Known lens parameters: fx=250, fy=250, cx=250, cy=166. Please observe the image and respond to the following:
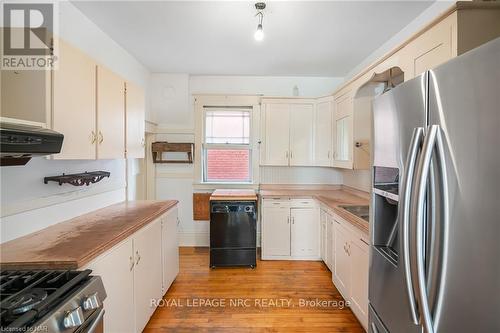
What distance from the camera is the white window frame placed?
391 cm

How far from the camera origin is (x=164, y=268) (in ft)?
8.09

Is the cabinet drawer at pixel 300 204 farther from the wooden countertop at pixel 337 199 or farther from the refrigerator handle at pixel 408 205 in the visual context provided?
the refrigerator handle at pixel 408 205

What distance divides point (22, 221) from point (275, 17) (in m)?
2.50

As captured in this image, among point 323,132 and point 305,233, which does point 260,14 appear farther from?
point 305,233

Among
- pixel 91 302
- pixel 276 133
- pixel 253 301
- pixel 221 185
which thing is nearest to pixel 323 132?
pixel 276 133

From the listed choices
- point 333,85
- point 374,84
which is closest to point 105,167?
point 374,84

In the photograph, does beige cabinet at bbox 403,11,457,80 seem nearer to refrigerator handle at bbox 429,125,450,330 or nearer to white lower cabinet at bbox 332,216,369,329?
refrigerator handle at bbox 429,125,450,330

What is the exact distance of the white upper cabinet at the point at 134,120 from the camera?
2.34 m

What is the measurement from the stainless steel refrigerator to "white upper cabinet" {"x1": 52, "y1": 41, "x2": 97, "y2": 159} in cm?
187

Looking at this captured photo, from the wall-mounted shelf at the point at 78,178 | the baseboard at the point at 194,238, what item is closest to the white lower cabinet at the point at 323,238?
the baseboard at the point at 194,238

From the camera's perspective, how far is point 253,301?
2.50 meters

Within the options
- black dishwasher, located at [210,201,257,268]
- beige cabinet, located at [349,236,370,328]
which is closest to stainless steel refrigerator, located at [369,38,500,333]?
beige cabinet, located at [349,236,370,328]

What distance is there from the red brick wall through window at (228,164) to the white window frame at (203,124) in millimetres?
144

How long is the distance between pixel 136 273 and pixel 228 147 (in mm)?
2505
